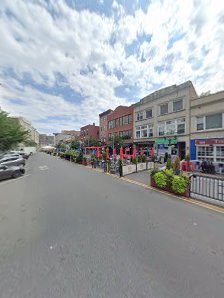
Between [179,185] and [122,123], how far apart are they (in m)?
27.5

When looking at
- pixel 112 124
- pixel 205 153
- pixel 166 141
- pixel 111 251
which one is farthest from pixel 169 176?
pixel 112 124

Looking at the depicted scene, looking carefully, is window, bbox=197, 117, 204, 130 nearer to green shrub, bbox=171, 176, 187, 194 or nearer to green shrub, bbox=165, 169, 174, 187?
green shrub, bbox=165, 169, 174, 187

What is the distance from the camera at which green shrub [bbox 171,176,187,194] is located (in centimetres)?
700

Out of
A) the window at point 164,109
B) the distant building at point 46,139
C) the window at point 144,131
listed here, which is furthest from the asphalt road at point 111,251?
the distant building at point 46,139

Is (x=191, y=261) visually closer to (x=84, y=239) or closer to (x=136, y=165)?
(x=84, y=239)

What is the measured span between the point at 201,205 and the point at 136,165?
893 centimetres

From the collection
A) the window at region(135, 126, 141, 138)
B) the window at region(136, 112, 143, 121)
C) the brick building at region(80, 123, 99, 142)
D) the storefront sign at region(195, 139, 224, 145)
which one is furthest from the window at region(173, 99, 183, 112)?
the brick building at region(80, 123, 99, 142)

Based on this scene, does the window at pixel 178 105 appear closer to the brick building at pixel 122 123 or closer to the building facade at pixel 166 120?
the building facade at pixel 166 120

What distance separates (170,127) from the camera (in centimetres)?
2194

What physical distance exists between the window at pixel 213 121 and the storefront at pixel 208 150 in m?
1.51

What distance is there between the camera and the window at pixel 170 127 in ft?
70.0

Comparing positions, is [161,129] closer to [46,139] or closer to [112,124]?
[112,124]

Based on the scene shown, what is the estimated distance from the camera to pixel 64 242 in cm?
361

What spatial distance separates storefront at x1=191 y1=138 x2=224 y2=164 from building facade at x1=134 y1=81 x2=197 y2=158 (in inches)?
49.0
